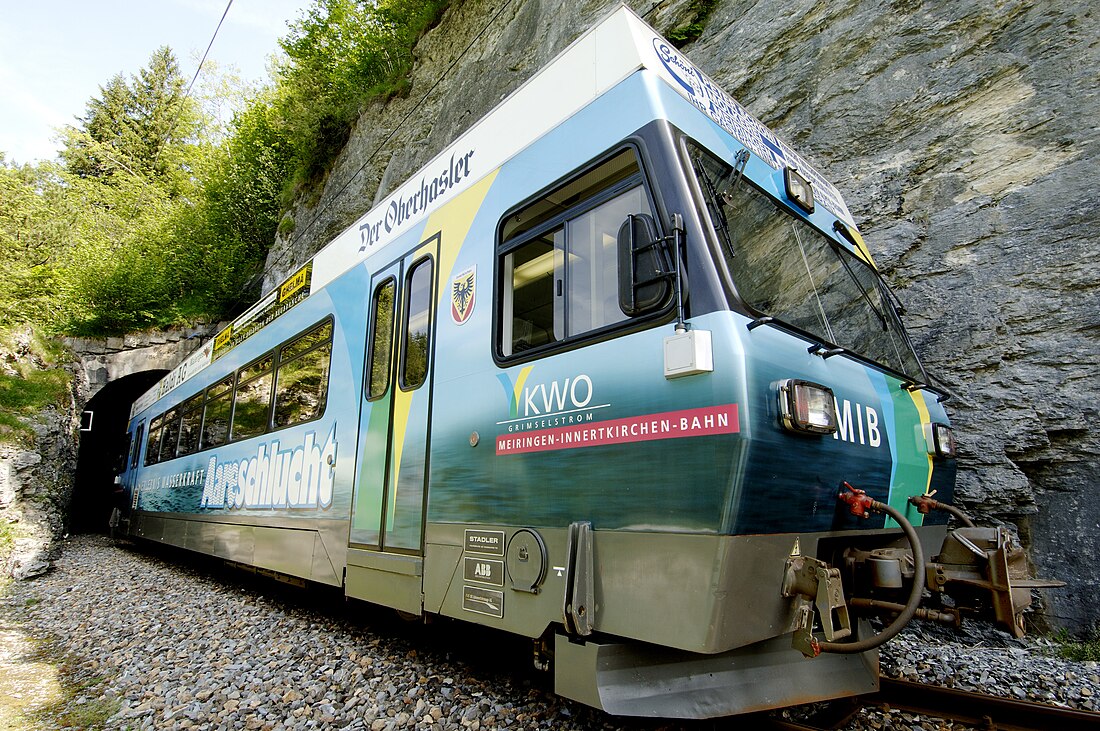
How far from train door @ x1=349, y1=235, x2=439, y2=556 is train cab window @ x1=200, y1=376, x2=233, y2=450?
4.48m

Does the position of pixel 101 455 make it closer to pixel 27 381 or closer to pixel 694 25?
pixel 27 381

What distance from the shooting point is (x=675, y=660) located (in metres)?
2.66

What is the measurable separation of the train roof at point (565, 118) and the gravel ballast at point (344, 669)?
3112 mm

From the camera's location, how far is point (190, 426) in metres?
10.2

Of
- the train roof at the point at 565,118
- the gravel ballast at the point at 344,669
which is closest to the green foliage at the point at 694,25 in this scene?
the train roof at the point at 565,118

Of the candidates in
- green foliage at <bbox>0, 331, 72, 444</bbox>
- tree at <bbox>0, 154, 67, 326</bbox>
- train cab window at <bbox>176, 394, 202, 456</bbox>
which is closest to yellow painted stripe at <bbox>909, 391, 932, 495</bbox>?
train cab window at <bbox>176, 394, 202, 456</bbox>

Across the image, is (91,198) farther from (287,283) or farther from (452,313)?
(452,313)

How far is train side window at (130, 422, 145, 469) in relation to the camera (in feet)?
46.8

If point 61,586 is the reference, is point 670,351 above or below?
above

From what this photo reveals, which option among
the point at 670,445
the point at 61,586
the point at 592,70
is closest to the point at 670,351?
the point at 670,445

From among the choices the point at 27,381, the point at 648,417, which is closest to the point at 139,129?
the point at 27,381

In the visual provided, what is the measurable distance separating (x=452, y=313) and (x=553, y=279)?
972mm

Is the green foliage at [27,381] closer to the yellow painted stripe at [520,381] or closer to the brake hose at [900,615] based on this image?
the yellow painted stripe at [520,381]

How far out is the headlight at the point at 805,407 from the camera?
245 centimetres
